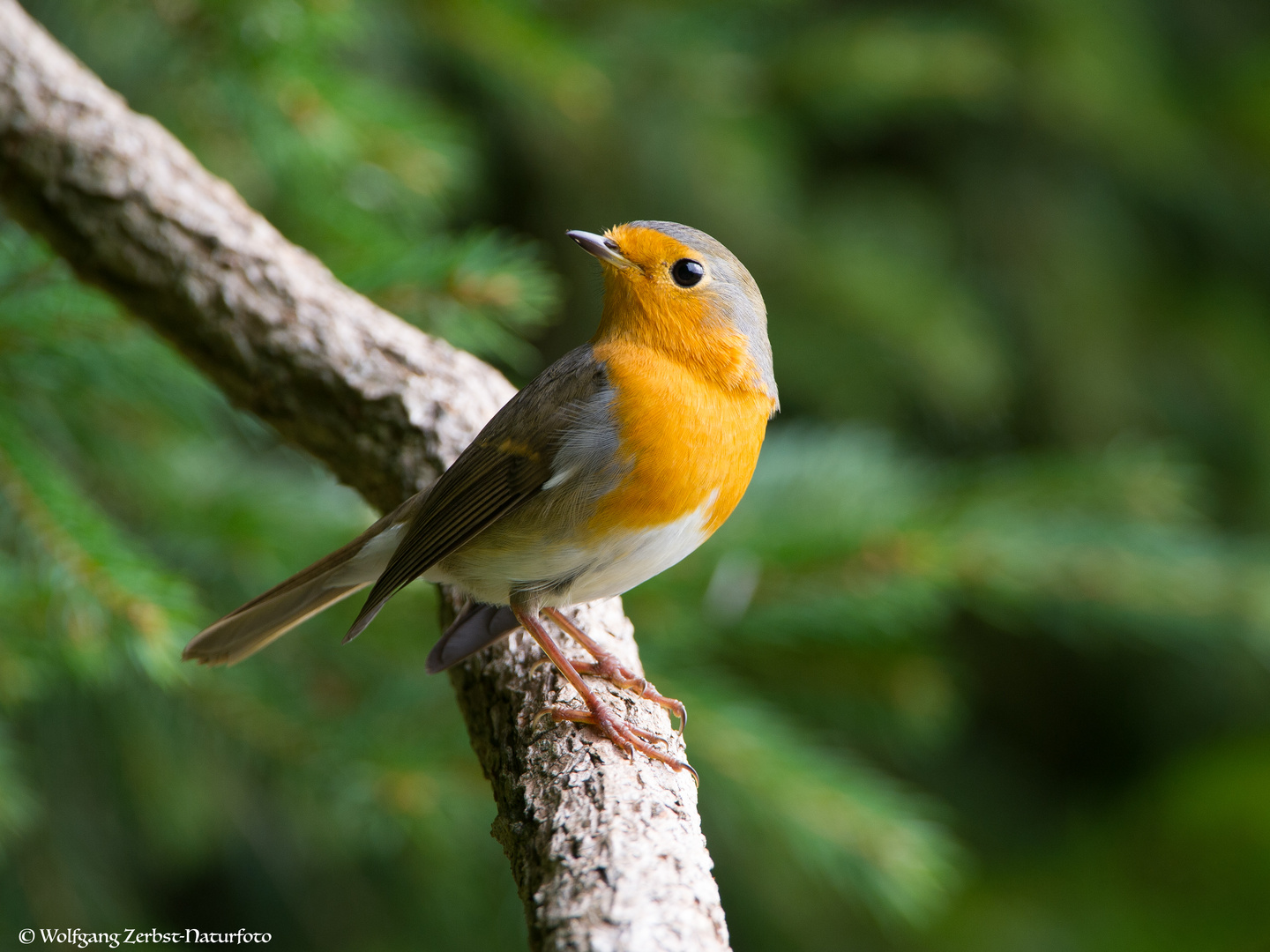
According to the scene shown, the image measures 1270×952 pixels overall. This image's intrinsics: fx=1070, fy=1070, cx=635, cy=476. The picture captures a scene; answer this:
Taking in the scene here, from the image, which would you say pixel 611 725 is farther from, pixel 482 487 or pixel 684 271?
pixel 684 271

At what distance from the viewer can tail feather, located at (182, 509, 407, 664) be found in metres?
2.01

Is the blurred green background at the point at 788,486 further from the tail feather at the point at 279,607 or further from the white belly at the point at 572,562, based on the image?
the white belly at the point at 572,562

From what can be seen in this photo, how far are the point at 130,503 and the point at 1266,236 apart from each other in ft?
13.6

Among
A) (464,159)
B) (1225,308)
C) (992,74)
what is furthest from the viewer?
(1225,308)

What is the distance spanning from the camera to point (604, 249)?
2.10 metres

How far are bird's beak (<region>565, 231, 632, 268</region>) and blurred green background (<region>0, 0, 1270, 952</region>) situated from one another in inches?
6.2

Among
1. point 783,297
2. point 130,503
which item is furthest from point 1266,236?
point 130,503

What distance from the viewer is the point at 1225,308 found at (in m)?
4.00

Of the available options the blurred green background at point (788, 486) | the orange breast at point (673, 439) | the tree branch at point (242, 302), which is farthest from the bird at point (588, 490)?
the blurred green background at point (788, 486)

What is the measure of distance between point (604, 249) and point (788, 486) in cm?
87

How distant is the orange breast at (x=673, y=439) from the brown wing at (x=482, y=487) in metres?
0.10

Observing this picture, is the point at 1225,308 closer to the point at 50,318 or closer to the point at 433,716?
the point at 433,716

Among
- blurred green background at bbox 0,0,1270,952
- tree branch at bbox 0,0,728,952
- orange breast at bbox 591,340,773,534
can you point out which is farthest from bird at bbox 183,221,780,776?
blurred green background at bbox 0,0,1270,952

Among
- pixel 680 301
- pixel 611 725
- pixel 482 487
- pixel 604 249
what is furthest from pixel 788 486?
pixel 611 725
